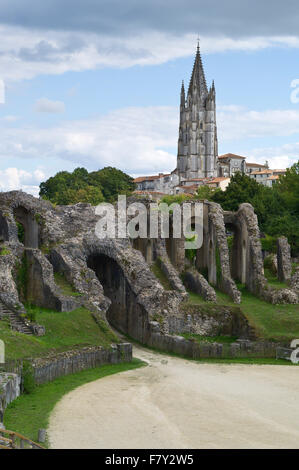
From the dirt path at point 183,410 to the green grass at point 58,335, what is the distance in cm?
301

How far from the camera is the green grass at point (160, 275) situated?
48847mm

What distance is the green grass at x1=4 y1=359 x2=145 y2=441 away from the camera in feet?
80.7

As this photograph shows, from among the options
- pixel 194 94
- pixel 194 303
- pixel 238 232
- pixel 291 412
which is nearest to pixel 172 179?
pixel 194 94

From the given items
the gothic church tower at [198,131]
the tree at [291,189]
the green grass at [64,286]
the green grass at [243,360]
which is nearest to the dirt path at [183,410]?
the green grass at [243,360]

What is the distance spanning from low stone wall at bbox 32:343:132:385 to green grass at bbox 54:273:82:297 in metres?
6.41

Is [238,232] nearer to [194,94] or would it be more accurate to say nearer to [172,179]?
[172,179]

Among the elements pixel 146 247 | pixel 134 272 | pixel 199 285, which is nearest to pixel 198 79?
pixel 146 247

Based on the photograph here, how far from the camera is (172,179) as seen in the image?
608ft

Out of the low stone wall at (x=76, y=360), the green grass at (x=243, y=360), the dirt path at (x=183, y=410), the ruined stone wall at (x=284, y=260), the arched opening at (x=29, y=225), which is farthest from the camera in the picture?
the ruined stone wall at (x=284, y=260)

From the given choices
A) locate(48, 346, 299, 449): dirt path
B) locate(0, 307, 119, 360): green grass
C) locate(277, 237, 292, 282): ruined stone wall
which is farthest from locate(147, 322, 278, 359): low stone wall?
locate(277, 237, 292, 282): ruined stone wall

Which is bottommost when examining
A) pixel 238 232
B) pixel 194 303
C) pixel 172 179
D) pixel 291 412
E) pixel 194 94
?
pixel 291 412

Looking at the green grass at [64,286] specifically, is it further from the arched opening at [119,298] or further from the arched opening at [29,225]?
the arched opening at [29,225]
